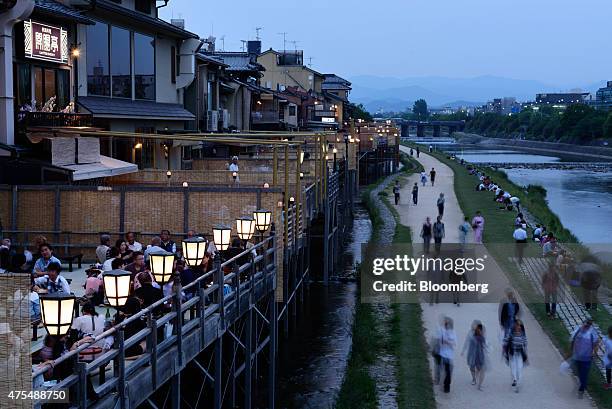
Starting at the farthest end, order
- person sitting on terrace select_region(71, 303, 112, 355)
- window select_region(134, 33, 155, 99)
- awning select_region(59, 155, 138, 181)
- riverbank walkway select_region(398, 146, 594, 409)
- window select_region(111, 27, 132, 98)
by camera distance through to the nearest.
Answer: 1. window select_region(134, 33, 155, 99)
2. window select_region(111, 27, 132, 98)
3. awning select_region(59, 155, 138, 181)
4. riverbank walkway select_region(398, 146, 594, 409)
5. person sitting on terrace select_region(71, 303, 112, 355)

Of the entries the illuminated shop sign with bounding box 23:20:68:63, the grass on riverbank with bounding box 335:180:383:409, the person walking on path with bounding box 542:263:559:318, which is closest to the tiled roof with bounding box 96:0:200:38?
the illuminated shop sign with bounding box 23:20:68:63

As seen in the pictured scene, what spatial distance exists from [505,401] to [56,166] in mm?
12684

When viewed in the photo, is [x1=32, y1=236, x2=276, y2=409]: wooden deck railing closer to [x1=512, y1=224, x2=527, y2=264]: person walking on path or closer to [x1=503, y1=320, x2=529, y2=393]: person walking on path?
[x1=503, y1=320, x2=529, y2=393]: person walking on path

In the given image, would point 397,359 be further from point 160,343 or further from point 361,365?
point 160,343

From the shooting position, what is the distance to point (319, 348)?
23.0 m

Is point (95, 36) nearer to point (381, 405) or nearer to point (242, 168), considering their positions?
point (242, 168)

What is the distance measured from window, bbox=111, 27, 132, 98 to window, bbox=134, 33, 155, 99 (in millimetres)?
546

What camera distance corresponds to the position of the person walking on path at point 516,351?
15781mm

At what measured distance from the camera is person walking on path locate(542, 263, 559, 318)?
69.2 ft

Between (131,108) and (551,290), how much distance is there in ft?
52.6

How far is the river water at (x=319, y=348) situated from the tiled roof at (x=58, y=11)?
11012 millimetres

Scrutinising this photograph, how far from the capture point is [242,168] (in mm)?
32062

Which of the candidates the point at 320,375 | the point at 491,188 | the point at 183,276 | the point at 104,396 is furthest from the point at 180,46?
the point at 491,188

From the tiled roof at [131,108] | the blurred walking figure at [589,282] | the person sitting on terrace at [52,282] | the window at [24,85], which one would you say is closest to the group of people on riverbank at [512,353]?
the blurred walking figure at [589,282]
